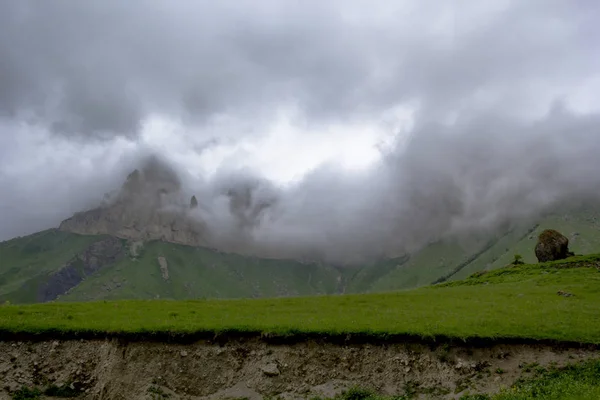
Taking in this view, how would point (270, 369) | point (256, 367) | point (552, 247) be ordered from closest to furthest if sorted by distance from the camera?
point (270, 369), point (256, 367), point (552, 247)

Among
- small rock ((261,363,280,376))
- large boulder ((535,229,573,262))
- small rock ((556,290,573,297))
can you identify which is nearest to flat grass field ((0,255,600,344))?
small rock ((556,290,573,297))

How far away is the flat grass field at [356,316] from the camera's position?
3192 centimetres

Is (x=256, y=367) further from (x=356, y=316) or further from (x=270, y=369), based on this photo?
(x=356, y=316)

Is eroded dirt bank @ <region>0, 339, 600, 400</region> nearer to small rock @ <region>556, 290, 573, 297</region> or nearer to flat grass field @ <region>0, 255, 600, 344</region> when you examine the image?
flat grass field @ <region>0, 255, 600, 344</region>

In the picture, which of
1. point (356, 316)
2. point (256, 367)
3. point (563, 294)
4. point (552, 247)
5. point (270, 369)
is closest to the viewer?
point (270, 369)

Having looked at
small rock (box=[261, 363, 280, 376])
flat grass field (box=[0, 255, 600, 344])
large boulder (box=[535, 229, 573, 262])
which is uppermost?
large boulder (box=[535, 229, 573, 262])

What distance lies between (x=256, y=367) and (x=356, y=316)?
10103 mm

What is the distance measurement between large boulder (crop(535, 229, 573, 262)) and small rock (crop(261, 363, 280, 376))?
71.2 m

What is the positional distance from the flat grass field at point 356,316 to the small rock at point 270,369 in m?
2.43

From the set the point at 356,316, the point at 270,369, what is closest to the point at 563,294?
the point at 356,316

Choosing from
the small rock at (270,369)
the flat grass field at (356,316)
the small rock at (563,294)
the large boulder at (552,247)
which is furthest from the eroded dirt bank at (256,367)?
the large boulder at (552,247)

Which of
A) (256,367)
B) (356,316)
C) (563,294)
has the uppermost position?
(563,294)

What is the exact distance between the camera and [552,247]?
8400 cm

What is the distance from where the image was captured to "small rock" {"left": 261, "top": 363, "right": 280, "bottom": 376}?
29984 mm
